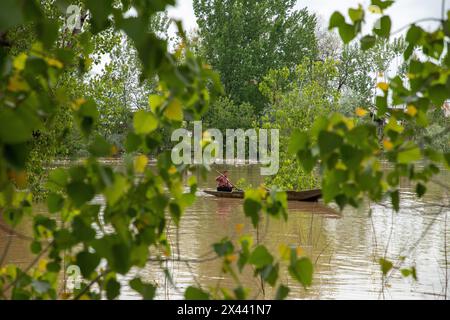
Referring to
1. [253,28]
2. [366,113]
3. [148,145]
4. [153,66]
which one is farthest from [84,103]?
[253,28]

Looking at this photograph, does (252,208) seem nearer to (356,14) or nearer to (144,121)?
(144,121)

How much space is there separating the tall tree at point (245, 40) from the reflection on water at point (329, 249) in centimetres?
2257

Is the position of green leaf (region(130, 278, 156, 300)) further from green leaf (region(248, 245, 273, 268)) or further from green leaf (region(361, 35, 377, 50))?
green leaf (region(361, 35, 377, 50))

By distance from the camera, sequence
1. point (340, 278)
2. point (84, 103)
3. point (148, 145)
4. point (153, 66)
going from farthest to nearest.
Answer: point (340, 278), point (148, 145), point (84, 103), point (153, 66)

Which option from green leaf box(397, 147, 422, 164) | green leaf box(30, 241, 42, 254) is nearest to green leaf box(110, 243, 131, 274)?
green leaf box(30, 241, 42, 254)

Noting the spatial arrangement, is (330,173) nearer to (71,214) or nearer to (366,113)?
(366,113)

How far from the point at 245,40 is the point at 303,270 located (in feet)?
136

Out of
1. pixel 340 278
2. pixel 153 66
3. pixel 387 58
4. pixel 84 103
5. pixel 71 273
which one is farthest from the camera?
pixel 387 58

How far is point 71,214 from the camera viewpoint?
84.3 inches

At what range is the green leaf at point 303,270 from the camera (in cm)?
180

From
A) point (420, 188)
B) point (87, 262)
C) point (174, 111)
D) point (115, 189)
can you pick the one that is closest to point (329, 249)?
point (420, 188)

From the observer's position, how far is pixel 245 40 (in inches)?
1672

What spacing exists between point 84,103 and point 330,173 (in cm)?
69

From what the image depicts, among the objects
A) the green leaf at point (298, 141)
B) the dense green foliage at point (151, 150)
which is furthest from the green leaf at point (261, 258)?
the green leaf at point (298, 141)
